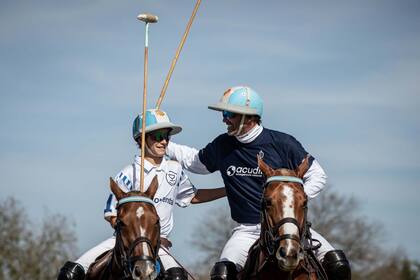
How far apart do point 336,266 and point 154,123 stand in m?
3.04

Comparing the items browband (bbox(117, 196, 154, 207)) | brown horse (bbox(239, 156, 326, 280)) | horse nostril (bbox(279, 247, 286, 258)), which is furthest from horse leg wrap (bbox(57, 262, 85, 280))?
horse nostril (bbox(279, 247, 286, 258))

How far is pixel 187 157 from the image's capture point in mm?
13203

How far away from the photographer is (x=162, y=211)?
40.5ft

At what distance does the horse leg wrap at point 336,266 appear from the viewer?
11500mm

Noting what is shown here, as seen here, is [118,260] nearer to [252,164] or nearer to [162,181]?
[162,181]

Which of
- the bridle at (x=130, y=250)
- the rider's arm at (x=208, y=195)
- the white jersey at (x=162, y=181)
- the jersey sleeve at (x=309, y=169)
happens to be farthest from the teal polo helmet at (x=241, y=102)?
the bridle at (x=130, y=250)

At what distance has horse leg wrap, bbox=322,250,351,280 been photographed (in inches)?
453

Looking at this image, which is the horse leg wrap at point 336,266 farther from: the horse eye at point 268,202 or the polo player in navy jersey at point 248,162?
the horse eye at point 268,202

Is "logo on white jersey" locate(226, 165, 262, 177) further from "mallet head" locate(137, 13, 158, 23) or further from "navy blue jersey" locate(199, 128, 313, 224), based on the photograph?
"mallet head" locate(137, 13, 158, 23)

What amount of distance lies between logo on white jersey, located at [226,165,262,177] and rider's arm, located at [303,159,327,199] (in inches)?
24.1

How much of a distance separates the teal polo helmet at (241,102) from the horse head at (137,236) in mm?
1844

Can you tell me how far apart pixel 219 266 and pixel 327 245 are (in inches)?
54.5

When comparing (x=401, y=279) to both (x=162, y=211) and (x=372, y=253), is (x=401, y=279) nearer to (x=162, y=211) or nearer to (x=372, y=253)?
(x=372, y=253)

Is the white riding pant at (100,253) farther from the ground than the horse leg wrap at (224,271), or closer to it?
farther from the ground
